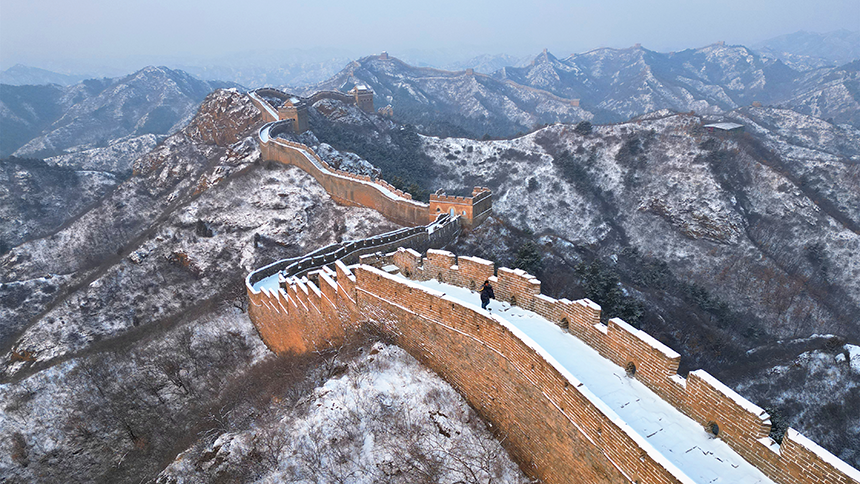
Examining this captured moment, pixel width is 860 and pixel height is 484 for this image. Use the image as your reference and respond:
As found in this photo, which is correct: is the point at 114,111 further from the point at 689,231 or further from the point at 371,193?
the point at 689,231

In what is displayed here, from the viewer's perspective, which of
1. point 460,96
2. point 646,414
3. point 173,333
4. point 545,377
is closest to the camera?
point 646,414

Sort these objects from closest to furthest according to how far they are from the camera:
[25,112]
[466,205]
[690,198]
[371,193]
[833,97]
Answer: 1. [466,205]
2. [371,193]
3. [690,198]
4. [833,97]
5. [25,112]

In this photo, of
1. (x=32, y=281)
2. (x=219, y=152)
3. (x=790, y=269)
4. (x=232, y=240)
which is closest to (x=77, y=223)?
(x=32, y=281)

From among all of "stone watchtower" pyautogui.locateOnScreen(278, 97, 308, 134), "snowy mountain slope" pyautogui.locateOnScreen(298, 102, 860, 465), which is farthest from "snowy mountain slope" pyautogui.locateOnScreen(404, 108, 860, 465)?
"stone watchtower" pyautogui.locateOnScreen(278, 97, 308, 134)

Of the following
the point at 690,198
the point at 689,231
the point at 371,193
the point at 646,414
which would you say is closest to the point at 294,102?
the point at 371,193

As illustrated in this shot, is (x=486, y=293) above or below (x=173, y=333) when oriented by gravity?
above

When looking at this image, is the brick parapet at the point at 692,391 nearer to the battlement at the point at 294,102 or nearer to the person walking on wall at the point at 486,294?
the person walking on wall at the point at 486,294

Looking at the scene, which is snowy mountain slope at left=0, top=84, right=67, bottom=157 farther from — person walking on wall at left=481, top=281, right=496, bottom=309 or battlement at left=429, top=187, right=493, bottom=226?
person walking on wall at left=481, top=281, right=496, bottom=309
